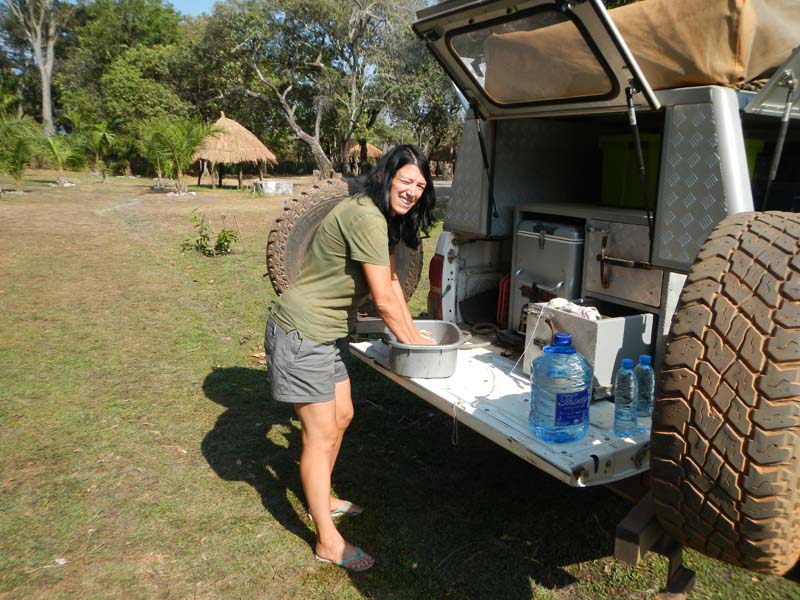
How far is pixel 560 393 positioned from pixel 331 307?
1.07 m

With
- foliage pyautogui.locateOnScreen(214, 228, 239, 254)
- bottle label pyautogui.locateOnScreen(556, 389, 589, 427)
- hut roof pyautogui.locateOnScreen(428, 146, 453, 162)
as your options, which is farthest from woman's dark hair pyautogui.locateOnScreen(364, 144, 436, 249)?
hut roof pyautogui.locateOnScreen(428, 146, 453, 162)

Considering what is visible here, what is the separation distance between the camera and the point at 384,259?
2742 mm

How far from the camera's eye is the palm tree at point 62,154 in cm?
2700

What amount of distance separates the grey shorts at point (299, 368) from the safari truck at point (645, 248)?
51cm

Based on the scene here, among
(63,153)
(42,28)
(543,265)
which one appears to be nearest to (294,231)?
(543,265)

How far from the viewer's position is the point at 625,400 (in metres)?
2.69

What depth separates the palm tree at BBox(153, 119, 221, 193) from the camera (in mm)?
23312

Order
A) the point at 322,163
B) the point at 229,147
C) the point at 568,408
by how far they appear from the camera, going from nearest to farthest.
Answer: the point at 568,408, the point at 229,147, the point at 322,163

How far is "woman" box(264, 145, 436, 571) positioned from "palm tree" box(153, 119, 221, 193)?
22.5 metres

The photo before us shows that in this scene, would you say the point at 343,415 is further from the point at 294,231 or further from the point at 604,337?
the point at 294,231

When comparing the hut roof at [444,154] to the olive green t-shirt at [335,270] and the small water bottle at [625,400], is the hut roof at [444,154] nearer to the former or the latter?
the olive green t-shirt at [335,270]

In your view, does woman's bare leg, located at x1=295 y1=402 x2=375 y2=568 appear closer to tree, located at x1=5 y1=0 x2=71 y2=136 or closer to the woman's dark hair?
the woman's dark hair

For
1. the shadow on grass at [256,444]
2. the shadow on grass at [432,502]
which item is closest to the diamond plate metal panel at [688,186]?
the shadow on grass at [432,502]

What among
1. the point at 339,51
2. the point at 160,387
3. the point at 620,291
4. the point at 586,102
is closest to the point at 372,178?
the point at 586,102
